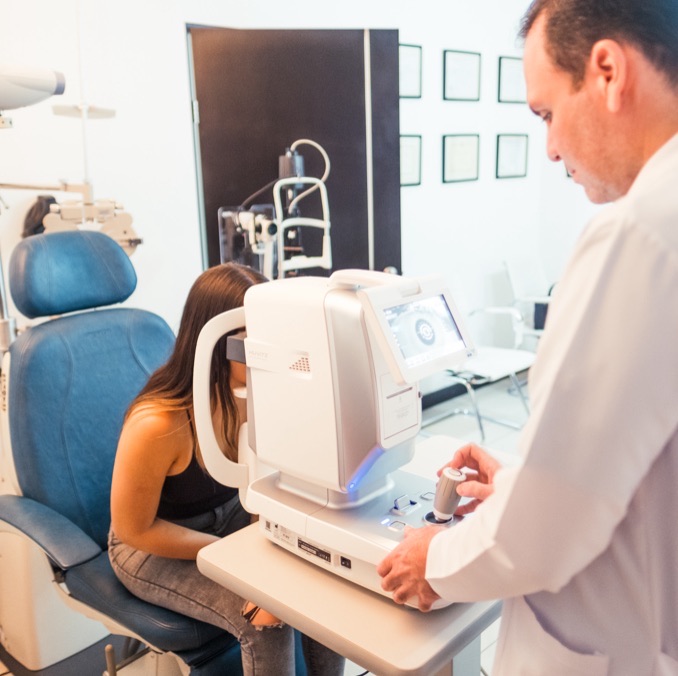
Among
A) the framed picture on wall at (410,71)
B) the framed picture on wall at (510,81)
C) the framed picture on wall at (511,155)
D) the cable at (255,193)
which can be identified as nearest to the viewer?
the cable at (255,193)

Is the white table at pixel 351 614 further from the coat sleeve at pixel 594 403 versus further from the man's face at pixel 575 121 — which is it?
the man's face at pixel 575 121

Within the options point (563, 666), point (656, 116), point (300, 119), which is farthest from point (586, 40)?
point (300, 119)

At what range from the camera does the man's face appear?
740 millimetres

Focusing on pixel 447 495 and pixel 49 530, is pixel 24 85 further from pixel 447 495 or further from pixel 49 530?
pixel 447 495

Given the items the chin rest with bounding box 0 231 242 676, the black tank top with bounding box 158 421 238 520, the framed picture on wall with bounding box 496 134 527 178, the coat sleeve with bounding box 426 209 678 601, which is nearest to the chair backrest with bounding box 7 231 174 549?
the chin rest with bounding box 0 231 242 676

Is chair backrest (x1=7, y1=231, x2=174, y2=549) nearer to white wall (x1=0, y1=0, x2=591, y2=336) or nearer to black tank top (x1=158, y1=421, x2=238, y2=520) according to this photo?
black tank top (x1=158, y1=421, x2=238, y2=520)

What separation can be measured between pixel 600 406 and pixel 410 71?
3294 millimetres

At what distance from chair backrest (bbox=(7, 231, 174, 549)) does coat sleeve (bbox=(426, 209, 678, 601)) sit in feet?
4.30

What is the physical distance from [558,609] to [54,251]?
1449 millimetres

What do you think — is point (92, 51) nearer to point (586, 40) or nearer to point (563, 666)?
point (586, 40)

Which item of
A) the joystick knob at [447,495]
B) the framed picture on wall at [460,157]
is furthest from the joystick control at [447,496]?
the framed picture on wall at [460,157]

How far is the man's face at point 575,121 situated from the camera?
0.74m

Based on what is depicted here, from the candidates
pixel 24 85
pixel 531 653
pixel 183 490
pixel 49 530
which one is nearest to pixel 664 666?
pixel 531 653

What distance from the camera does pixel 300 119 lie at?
286 cm
